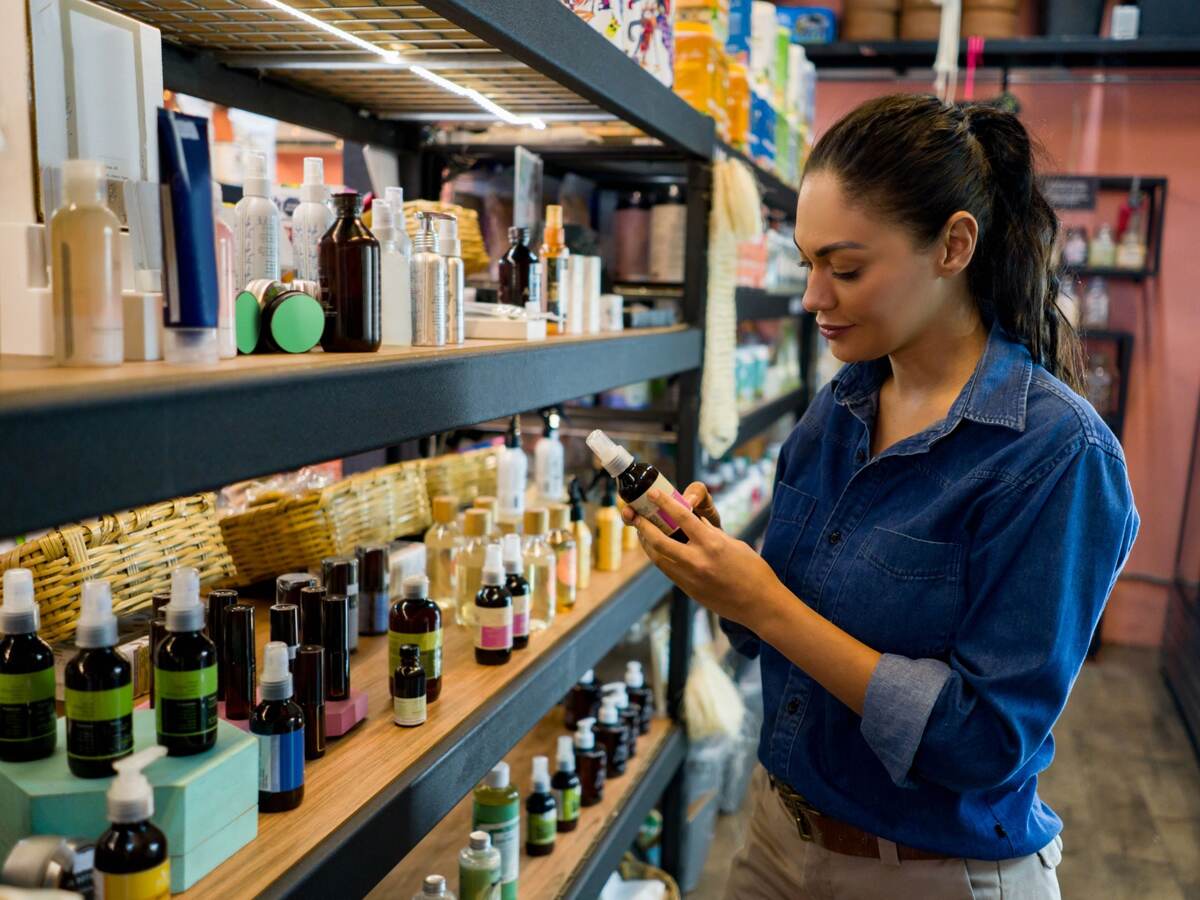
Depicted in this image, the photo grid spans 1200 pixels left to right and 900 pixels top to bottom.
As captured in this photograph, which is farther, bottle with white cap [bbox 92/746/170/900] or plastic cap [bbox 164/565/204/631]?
plastic cap [bbox 164/565/204/631]

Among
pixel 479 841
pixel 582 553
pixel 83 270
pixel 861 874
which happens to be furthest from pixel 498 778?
pixel 83 270

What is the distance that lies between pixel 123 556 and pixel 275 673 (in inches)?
15.8

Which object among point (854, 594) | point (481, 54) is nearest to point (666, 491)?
point (854, 594)

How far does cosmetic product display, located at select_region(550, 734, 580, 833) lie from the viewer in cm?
215

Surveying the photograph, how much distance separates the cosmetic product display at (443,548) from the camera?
2072 mm

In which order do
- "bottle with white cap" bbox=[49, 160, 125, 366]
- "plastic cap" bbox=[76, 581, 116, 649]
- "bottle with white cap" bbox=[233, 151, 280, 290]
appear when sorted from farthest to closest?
"bottle with white cap" bbox=[233, 151, 280, 290], "plastic cap" bbox=[76, 581, 116, 649], "bottle with white cap" bbox=[49, 160, 125, 366]

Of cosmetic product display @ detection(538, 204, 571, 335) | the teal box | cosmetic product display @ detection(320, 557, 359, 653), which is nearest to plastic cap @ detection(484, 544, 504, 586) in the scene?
cosmetic product display @ detection(320, 557, 359, 653)

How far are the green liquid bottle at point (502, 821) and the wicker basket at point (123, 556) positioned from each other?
1.91 feet

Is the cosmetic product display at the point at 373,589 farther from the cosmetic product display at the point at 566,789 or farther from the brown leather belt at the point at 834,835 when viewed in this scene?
the brown leather belt at the point at 834,835

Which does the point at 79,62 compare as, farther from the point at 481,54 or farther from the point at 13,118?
the point at 481,54

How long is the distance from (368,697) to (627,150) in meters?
1.39

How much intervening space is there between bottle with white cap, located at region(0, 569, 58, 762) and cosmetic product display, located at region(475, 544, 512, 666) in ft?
2.47

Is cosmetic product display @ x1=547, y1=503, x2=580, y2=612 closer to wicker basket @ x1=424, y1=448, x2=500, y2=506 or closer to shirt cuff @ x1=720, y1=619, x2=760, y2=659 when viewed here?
wicker basket @ x1=424, y1=448, x2=500, y2=506

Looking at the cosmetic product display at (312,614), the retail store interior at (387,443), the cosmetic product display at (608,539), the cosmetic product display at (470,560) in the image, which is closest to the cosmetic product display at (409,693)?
the retail store interior at (387,443)
